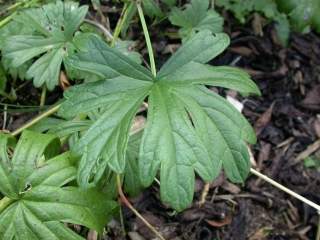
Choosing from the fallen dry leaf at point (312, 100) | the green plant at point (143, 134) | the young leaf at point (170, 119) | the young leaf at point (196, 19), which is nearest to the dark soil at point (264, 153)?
the fallen dry leaf at point (312, 100)

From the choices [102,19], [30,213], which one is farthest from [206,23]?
[30,213]

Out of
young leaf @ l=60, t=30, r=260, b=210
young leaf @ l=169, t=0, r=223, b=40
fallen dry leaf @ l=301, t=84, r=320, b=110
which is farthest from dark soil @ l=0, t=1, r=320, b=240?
young leaf @ l=60, t=30, r=260, b=210

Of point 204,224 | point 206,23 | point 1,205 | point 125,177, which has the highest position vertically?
point 206,23

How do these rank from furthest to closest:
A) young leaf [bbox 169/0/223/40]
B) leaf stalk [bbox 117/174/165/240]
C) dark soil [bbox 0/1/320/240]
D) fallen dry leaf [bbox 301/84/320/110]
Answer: fallen dry leaf [bbox 301/84/320/110] < young leaf [bbox 169/0/223/40] < dark soil [bbox 0/1/320/240] < leaf stalk [bbox 117/174/165/240]

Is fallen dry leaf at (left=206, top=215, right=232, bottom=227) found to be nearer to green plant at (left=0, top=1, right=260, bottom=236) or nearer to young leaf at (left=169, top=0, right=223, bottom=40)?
green plant at (left=0, top=1, right=260, bottom=236)

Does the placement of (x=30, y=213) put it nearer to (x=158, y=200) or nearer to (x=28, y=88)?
(x=158, y=200)

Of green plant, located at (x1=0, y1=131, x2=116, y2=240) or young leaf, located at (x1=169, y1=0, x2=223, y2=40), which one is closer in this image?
green plant, located at (x1=0, y1=131, x2=116, y2=240)
